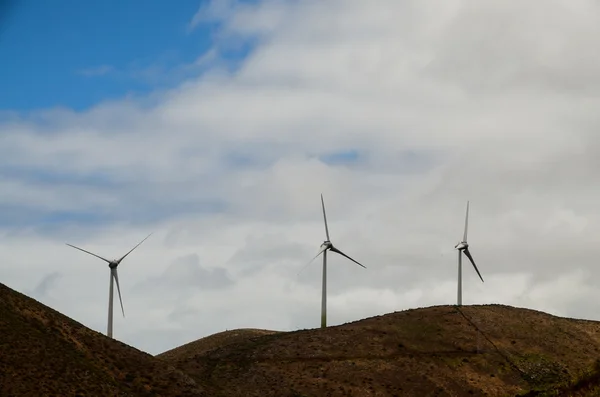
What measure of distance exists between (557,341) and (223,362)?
189 feet

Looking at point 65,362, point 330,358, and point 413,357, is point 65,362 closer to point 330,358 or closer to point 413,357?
point 330,358

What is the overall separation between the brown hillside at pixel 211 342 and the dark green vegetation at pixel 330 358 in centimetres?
57

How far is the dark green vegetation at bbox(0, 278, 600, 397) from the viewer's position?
105062 mm

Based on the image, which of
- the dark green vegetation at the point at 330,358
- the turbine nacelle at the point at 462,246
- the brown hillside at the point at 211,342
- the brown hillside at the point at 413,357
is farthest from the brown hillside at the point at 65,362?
the turbine nacelle at the point at 462,246

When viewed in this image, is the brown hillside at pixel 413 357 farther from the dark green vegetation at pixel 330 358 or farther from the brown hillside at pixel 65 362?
the brown hillside at pixel 65 362

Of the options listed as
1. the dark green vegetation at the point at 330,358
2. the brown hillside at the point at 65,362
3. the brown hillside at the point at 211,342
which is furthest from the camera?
the brown hillside at the point at 211,342

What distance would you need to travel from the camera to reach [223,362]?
449ft

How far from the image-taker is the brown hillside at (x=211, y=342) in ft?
524

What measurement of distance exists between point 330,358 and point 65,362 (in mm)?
45551

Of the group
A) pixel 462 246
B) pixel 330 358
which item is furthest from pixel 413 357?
pixel 462 246

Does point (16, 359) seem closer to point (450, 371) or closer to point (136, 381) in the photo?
point (136, 381)

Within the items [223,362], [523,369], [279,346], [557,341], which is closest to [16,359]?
[223,362]

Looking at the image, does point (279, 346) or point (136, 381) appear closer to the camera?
point (136, 381)

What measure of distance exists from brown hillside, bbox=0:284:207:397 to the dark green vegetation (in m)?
0.16
